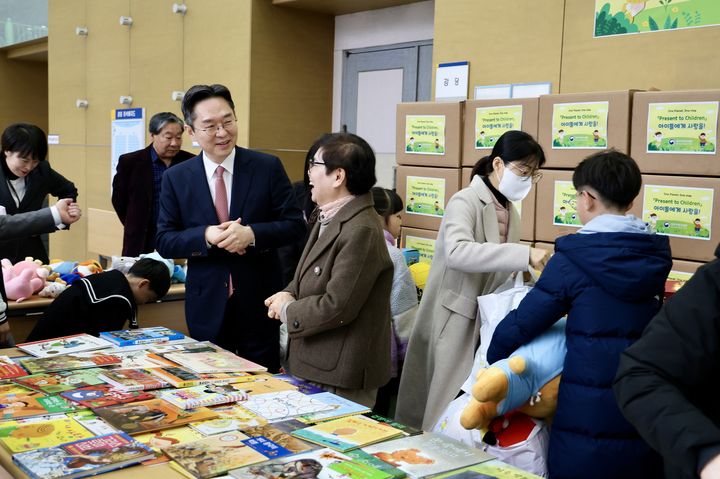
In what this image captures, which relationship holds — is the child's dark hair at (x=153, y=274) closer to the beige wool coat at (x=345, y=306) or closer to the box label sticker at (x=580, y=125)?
the beige wool coat at (x=345, y=306)

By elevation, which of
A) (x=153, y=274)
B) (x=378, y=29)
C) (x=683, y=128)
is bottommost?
(x=153, y=274)

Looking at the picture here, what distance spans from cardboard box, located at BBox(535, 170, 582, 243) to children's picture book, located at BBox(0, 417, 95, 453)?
7.46 feet

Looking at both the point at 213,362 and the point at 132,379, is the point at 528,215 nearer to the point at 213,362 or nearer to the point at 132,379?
the point at 213,362

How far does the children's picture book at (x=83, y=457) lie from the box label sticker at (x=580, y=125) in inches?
92.6

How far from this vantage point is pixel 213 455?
1.42m

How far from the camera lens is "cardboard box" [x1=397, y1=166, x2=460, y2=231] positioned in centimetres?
369

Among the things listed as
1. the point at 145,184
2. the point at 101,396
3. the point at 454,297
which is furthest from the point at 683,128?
the point at 145,184

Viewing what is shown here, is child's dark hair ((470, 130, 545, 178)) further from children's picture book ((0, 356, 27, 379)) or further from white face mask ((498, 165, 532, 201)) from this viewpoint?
children's picture book ((0, 356, 27, 379))

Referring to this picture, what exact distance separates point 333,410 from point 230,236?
0.79 meters

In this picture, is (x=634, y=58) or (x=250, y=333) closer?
(x=250, y=333)

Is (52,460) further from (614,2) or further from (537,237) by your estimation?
(614,2)

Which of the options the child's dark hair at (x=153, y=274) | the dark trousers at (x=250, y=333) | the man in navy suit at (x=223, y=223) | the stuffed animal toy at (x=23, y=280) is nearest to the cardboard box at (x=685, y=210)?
the man in navy suit at (x=223, y=223)

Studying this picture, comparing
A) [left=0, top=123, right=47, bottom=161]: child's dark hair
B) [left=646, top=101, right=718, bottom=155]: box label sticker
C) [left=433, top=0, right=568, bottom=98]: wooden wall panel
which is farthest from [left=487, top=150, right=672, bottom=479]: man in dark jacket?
[left=0, top=123, right=47, bottom=161]: child's dark hair

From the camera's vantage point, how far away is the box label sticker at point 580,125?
3.07m
